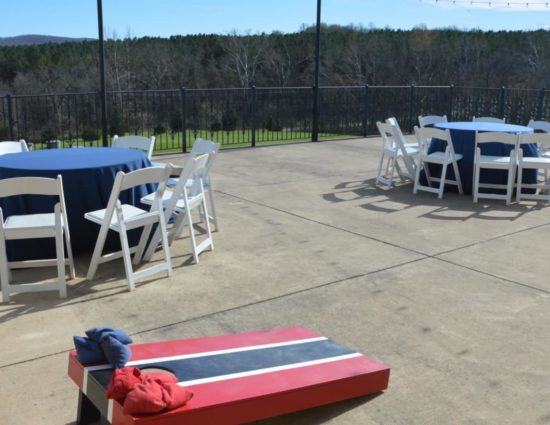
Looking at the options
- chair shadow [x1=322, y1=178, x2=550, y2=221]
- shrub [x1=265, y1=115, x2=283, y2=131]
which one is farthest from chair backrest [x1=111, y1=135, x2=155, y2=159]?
shrub [x1=265, y1=115, x2=283, y2=131]

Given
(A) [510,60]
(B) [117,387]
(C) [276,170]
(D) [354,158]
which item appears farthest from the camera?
(A) [510,60]

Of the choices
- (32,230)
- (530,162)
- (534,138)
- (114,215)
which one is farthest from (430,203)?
(32,230)

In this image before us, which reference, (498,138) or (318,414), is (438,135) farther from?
(318,414)

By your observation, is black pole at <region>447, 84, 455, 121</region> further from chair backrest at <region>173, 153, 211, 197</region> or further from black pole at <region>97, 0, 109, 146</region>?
chair backrest at <region>173, 153, 211, 197</region>

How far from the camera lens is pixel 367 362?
2992mm

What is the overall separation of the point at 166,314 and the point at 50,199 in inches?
66.8

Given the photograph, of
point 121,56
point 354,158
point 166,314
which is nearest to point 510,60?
point 121,56

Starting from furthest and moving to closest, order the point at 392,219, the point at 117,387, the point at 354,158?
1. the point at 354,158
2. the point at 392,219
3. the point at 117,387

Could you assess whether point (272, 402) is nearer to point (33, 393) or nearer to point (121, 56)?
point (33, 393)

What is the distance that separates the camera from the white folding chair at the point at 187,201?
4703 mm

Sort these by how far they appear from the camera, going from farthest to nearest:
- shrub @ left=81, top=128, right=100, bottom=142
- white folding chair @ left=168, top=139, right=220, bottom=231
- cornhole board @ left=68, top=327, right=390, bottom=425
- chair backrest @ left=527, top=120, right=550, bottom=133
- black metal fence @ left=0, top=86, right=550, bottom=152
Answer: black metal fence @ left=0, top=86, right=550, bottom=152 < shrub @ left=81, top=128, right=100, bottom=142 < chair backrest @ left=527, top=120, right=550, bottom=133 < white folding chair @ left=168, top=139, right=220, bottom=231 < cornhole board @ left=68, top=327, right=390, bottom=425

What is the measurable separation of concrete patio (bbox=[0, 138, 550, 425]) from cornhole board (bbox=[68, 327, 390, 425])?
150mm

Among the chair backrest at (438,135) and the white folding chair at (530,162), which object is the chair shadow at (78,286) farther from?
the white folding chair at (530,162)

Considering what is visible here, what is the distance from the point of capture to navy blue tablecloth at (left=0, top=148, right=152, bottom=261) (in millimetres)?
4805
